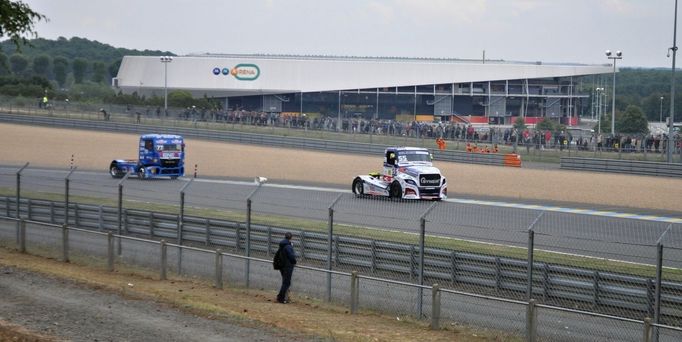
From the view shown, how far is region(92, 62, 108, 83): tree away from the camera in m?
175

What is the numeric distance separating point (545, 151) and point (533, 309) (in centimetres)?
5206

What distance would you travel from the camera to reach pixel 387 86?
11362cm

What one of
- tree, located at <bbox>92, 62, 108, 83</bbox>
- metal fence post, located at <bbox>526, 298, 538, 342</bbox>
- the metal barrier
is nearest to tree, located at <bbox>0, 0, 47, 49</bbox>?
the metal barrier

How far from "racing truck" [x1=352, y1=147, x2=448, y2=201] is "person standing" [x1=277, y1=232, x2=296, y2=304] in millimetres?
19895

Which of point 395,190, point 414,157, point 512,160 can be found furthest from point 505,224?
point 512,160

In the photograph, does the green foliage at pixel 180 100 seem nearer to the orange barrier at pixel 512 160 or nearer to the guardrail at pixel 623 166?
the orange barrier at pixel 512 160

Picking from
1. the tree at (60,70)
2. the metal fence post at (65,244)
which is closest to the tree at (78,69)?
the tree at (60,70)

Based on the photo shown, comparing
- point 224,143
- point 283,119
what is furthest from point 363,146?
point 283,119

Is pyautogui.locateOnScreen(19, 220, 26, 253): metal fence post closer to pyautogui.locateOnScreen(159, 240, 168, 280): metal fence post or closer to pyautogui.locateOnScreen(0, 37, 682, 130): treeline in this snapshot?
pyautogui.locateOnScreen(159, 240, 168, 280): metal fence post

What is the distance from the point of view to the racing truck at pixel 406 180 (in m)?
39.1

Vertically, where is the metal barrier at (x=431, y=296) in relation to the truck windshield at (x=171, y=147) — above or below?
below

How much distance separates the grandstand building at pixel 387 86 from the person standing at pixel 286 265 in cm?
9400

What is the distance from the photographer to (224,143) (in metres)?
74.3

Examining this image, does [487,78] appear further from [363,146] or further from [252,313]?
[252,313]
